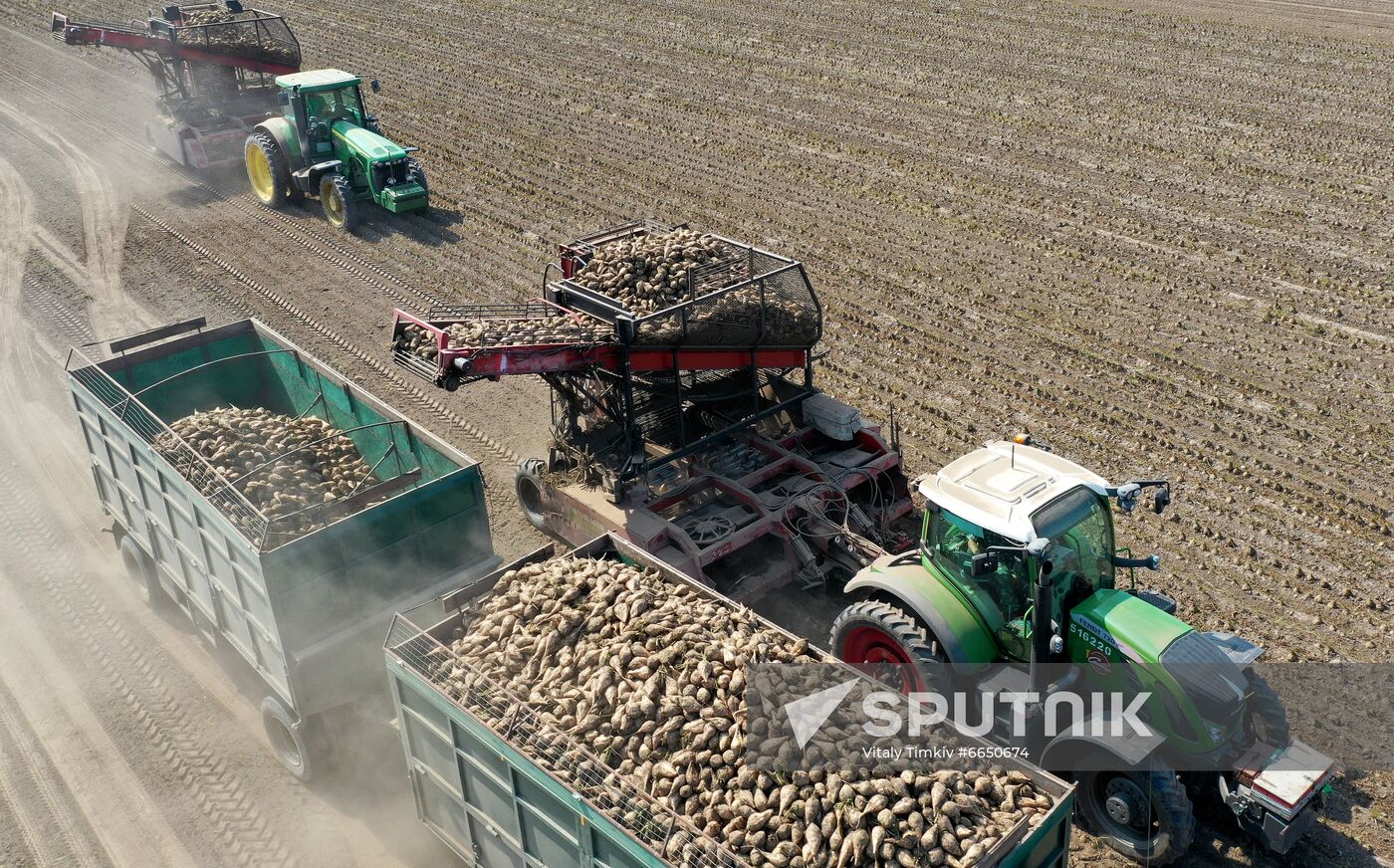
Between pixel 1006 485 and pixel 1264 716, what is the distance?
2.27m

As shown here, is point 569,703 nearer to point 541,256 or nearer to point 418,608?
point 418,608

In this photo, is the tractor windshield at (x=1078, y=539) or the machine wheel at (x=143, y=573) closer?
the tractor windshield at (x=1078, y=539)

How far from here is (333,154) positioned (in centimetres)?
2031

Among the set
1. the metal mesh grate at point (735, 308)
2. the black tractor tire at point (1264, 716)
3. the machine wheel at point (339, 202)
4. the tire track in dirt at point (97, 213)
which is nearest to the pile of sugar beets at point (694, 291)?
the metal mesh grate at point (735, 308)

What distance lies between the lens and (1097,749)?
7633 millimetres

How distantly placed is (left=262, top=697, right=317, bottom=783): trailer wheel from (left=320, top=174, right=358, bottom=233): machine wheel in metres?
11.9

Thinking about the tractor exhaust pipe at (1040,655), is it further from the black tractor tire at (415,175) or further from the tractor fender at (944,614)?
the black tractor tire at (415,175)

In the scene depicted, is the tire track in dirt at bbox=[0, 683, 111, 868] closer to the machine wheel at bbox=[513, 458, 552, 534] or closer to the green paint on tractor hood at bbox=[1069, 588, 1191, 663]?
the machine wheel at bbox=[513, 458, 552, 534]

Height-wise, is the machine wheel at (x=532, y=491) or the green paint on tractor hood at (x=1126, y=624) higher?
the green paint on tractor hood at (x=1126, y=624)

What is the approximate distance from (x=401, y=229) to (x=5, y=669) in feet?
35.0

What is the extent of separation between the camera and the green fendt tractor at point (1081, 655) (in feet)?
24.5

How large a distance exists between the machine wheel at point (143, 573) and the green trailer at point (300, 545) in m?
0.02

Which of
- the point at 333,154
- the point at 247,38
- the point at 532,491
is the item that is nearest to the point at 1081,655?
the point at 532,491

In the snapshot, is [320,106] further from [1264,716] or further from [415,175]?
[1264,716]
